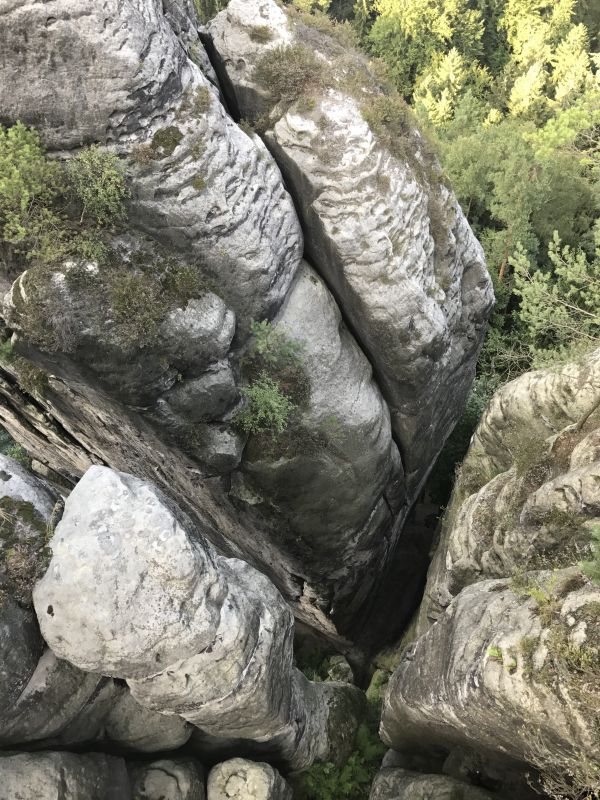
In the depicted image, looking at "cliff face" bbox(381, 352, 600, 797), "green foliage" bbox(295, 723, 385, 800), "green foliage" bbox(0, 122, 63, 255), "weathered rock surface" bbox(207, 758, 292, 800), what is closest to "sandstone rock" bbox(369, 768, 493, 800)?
"cliff face" bbox(381, 352, 600, 797)

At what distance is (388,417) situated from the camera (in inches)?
565

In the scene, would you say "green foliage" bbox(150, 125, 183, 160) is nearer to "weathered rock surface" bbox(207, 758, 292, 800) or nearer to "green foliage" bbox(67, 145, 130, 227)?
"green foliage" bbox(67, 145, 130, 227)

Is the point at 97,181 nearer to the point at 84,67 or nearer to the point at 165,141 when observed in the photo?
the point at 165,141

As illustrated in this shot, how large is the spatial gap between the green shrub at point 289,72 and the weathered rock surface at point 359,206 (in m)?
0.17

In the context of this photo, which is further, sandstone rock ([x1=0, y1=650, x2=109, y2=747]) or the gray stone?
the gray stone

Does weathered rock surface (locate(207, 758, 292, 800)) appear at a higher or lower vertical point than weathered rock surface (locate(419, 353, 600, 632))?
lower

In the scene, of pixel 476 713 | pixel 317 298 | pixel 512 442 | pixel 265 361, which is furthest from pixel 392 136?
pixel 476 713

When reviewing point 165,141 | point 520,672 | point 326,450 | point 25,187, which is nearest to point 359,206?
point 165,141

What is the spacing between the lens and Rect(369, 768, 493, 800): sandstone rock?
9.91 meters

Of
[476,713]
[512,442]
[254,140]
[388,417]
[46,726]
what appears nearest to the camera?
[476,713]

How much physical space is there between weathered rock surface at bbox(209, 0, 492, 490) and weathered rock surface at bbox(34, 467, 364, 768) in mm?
6817

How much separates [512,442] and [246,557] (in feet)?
28.8

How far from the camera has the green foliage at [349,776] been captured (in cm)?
1266

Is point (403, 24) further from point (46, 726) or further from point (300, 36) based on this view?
point (46, 726)
